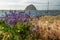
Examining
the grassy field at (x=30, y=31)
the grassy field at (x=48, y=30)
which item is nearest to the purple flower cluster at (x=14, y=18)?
the grassy field at (x=30, y=31)

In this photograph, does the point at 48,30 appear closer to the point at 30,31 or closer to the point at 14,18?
the point at 30,31

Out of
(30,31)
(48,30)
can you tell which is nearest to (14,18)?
(30,31)

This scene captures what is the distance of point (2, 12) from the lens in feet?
9.53

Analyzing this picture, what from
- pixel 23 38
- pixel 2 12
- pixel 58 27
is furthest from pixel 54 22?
pixel 2 12

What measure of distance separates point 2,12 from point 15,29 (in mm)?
730

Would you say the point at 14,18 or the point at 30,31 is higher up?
the point at 14,18

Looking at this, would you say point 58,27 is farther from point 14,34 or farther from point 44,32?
point 14,34

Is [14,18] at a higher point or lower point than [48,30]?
higher

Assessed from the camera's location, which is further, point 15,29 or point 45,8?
point 45,8

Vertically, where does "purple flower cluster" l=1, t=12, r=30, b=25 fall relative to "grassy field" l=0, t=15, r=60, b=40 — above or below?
above

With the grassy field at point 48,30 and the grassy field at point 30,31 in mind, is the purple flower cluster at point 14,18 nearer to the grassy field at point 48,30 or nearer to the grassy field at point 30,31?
the grassy field at point 30,31

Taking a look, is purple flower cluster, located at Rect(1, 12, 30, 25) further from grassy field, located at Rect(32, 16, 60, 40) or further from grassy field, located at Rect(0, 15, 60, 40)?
grassy field, located at Rect(32, 16, 60, 40)

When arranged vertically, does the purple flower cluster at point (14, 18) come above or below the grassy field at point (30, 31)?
above

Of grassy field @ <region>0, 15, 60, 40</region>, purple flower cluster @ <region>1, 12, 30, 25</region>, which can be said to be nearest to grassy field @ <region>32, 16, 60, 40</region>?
grassy field @ <region>0, 15, 60, 40</region>
